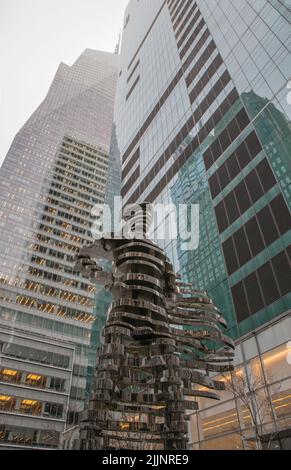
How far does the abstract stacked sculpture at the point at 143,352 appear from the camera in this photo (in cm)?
1477

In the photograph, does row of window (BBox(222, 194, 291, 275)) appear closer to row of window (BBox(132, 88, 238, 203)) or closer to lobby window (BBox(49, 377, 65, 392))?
row of window (BBox(132, 88, 238, 203))

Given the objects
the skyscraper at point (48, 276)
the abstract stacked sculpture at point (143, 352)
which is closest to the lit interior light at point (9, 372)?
the skyscraper at point (48, 276)

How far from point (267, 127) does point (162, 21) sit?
59.3 metres

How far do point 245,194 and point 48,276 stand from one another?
2692 inches

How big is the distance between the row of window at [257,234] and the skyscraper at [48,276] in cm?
3079

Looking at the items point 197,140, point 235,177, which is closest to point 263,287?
point 235,177

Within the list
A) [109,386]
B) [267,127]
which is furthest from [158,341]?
[267,127]

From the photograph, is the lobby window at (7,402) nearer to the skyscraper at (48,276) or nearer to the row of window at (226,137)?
the skyscraper at (48,276)

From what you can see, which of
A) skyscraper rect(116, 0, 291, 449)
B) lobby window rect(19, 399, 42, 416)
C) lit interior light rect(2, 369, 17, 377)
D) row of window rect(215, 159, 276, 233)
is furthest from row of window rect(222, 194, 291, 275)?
lit interior light rect(2, 369, 17, 377)

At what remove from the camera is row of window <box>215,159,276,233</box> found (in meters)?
27.7

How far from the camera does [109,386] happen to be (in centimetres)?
1475

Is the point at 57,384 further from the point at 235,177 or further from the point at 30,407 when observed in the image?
the point at 235,177

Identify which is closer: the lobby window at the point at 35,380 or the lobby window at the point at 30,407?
the lobby window at the point at 30,407
